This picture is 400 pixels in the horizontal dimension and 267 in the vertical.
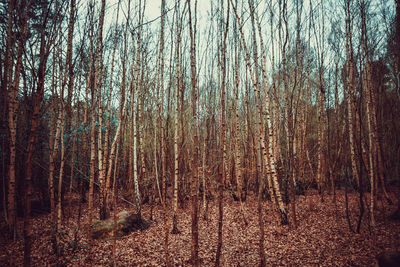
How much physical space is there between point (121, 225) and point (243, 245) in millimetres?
2966

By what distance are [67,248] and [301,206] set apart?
6359 mm

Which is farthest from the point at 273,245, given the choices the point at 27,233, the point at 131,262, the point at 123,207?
the point at 123,207

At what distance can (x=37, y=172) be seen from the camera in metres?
6.62

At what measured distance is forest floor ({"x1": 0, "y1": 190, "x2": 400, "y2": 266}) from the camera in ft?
11.1

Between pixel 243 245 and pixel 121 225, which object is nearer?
pixel 243 245

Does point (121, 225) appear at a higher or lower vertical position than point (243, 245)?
higher

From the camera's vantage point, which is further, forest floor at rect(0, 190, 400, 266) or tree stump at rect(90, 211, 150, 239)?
tree stump at rect(90, 211, 150, 239)

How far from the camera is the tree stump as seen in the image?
15.2ft

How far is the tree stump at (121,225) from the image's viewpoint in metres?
4.63

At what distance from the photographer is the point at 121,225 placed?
4.89 m

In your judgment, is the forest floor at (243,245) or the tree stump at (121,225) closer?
the forest floor at (243,245)

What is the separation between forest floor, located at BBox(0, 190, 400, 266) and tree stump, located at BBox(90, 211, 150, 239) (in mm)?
182

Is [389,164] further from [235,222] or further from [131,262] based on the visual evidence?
[131,262]

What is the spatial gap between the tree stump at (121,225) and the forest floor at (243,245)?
182 millimetres
